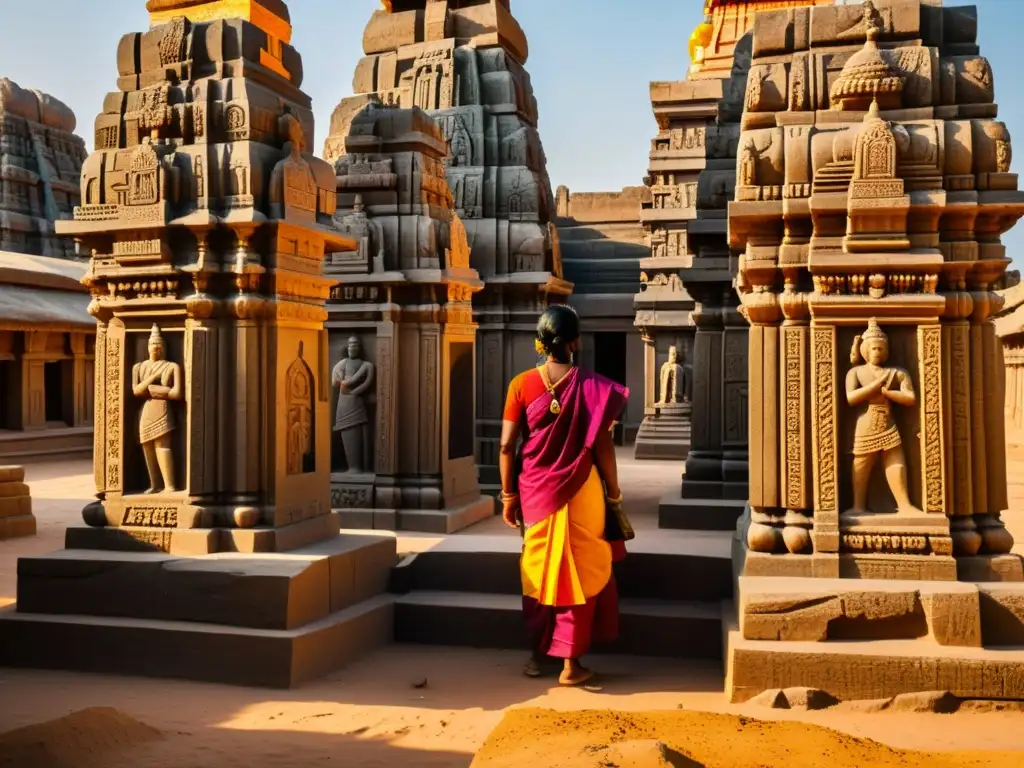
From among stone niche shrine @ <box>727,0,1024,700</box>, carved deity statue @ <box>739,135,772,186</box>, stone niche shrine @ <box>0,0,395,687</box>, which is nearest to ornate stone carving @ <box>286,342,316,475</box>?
stone niche shrine @ <box>0,0,395,687</box>

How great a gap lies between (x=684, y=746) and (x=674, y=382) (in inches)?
502

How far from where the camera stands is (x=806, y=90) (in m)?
5.63

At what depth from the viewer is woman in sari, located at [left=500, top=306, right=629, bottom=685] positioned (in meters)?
5.46

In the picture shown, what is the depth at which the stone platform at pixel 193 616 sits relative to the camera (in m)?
5.57

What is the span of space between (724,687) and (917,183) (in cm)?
285

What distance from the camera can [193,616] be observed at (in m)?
5.79

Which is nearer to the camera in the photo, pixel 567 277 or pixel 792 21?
pixel 792 21

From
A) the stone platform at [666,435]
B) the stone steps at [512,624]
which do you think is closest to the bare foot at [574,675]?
the stone steps at [512,624]

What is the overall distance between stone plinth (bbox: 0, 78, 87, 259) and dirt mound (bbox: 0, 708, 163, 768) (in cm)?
2216

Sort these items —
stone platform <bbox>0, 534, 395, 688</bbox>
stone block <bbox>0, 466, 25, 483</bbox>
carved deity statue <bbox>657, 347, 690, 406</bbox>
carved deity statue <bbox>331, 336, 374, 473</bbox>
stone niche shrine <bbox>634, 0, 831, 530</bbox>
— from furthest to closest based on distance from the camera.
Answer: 1. carved deity statue <bbox>657, 347, 690, 406</bbox>
2. stone block <bbox>0, 466, 25, 483</bbox>
3. carved deity statue <bbox>331, 336, 374, 473</bbox>
4. stone niche shrine <bbox>634, 0, 831, 530</bbox>
5. stone platform <bbox>0, 534, 395, 688</bbox>

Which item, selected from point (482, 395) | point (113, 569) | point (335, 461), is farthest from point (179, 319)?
point (482, 395)

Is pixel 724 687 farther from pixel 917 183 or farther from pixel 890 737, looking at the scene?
pixel 917 183

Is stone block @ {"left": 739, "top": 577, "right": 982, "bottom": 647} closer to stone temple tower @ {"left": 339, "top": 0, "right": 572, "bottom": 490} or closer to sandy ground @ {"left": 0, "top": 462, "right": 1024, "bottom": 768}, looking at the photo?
sandy ground @ {"left": 0, "top": 462, "right": 1024, "bottom": 768}

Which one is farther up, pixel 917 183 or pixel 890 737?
pixel 917 183
